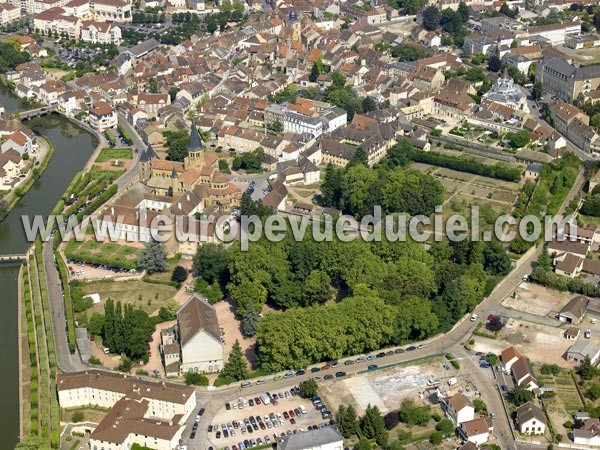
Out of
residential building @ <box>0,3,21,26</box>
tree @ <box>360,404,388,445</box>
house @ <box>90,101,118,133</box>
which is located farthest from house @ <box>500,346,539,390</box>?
residential building @ <box>0,3,21,26</box>

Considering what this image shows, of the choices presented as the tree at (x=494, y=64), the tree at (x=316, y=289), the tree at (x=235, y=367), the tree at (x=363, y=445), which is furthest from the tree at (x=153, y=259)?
the tree at (x=494, y=64)

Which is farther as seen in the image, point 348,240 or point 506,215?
point 506,215

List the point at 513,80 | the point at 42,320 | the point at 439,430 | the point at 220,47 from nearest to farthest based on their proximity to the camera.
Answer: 1. the point at 439,430
2. the point at 42,320
3. the point at 513,80
4. the point at 220,47

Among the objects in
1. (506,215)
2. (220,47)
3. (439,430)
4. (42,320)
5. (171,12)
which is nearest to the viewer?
(439,430)

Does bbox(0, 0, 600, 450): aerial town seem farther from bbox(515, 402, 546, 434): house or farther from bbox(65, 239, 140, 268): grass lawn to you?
bbox(65, 239, 140, 268): grass lawn

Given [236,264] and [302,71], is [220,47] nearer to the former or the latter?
[302,71]

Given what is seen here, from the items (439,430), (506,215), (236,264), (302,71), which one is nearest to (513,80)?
(302,71)
